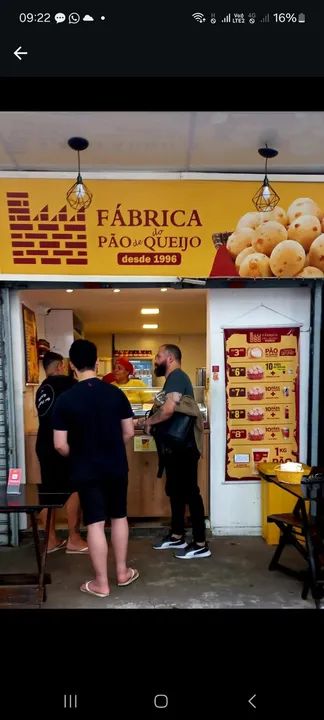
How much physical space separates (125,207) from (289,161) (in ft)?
2.70


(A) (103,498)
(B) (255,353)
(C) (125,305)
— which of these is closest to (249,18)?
(A) (103,498)

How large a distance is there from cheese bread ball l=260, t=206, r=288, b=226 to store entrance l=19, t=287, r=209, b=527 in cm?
54

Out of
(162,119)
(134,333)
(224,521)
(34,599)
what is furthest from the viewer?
(134,333)

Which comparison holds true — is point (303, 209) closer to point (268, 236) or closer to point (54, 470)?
point (268, 236)

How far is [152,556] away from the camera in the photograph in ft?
7.68

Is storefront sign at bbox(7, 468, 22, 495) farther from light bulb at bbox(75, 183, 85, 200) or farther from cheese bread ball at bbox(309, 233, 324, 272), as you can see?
cheese bread ball at bbox(309, 233, 324, 272)

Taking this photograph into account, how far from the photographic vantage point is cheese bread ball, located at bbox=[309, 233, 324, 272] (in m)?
2.32

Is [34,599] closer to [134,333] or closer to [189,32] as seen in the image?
[189,32]

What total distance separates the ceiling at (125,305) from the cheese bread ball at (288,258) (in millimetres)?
483
